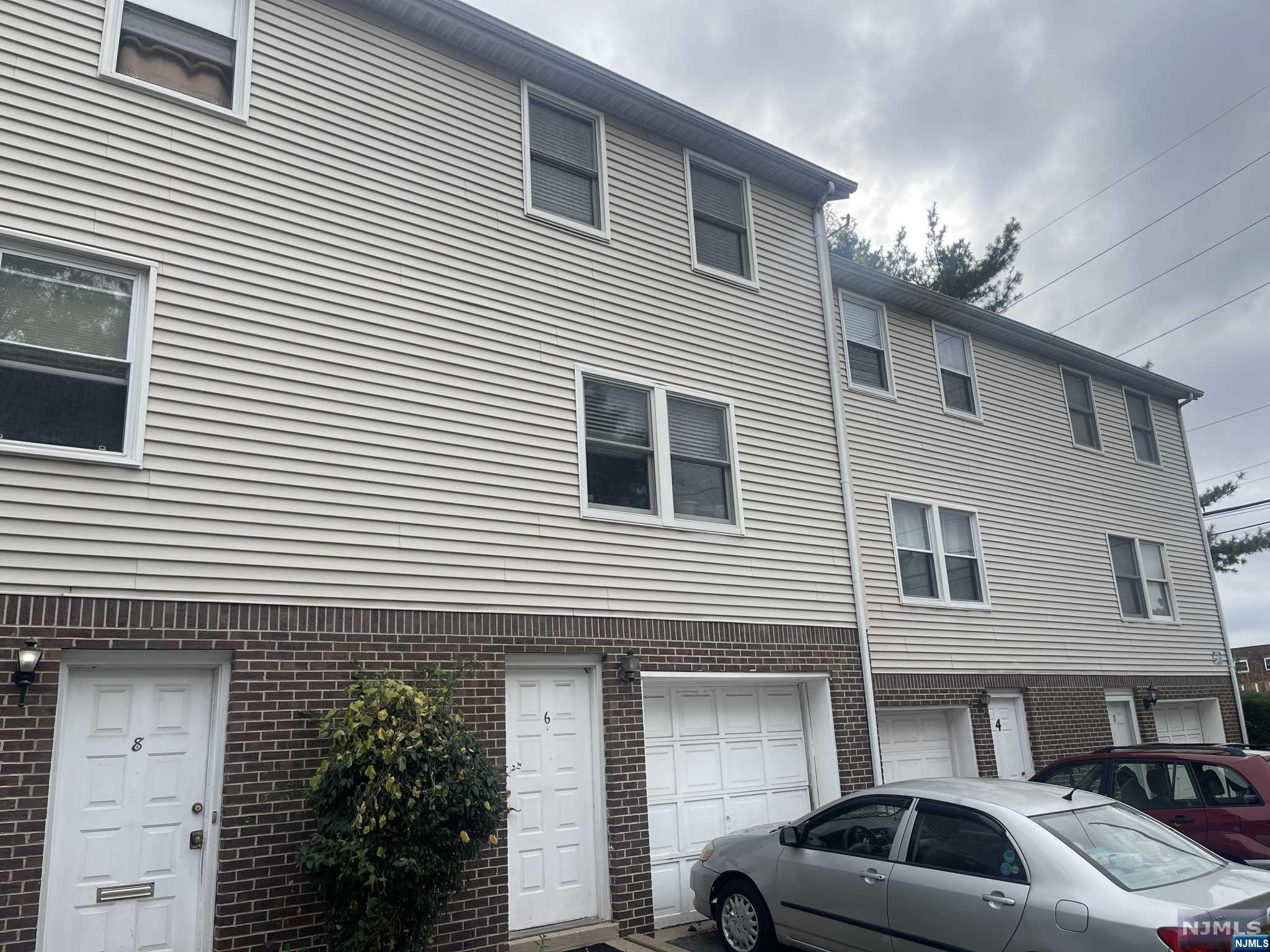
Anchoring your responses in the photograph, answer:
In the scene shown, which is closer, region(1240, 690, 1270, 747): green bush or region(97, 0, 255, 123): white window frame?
region(97, 0, 255, 123): white window frame

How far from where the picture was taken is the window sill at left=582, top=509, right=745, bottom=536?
30.5ft

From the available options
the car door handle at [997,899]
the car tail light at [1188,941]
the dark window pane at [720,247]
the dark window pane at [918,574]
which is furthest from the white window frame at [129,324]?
the dark window pane at [918,574]

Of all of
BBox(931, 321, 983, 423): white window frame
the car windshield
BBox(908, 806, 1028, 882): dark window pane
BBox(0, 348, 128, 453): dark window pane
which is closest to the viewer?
the car windshield

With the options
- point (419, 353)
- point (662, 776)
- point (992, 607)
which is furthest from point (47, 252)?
point (992, 607)

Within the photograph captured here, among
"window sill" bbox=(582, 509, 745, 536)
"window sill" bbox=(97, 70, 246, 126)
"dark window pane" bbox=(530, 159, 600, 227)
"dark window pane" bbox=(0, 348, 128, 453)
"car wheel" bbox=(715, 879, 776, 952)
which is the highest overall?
"dark window pane" bbox=(530, 159, 600, 227)

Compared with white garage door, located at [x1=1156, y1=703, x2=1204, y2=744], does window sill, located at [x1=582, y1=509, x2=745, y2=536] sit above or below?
above

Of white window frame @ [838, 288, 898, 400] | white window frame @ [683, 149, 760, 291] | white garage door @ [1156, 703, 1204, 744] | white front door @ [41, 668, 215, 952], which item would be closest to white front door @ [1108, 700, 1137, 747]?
white garage door @ [1156, 703, 1204, 744]

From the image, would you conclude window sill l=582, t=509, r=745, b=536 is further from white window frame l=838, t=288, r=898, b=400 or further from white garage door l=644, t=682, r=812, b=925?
white window frame l=838, t=288, r=898, b=400

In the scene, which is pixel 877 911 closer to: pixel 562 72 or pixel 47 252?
pixel 47 252

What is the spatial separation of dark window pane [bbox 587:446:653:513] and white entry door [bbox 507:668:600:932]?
180 centimetres

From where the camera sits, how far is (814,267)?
496 inches

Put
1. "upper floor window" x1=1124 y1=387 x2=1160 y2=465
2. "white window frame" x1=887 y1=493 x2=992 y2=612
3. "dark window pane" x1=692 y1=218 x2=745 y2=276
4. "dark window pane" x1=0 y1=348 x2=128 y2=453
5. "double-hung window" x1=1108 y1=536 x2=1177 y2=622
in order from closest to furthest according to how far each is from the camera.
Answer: "dark window pane" x1=0 y1=348 x2=128 y2=453 < "dark window pane" x1=692 y1=218 x2=745 y2=276 < "white window frame" x1=887 y1=493 x2=992 y2=612 < "double-hung window" x1=1108 y1=536 x2=1177 y2=622 < "upper floor window" x1=1124 y1=387 x2=1160 y2=465

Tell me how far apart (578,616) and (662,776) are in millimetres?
2051

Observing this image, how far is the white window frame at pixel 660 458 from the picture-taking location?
30.7ft
